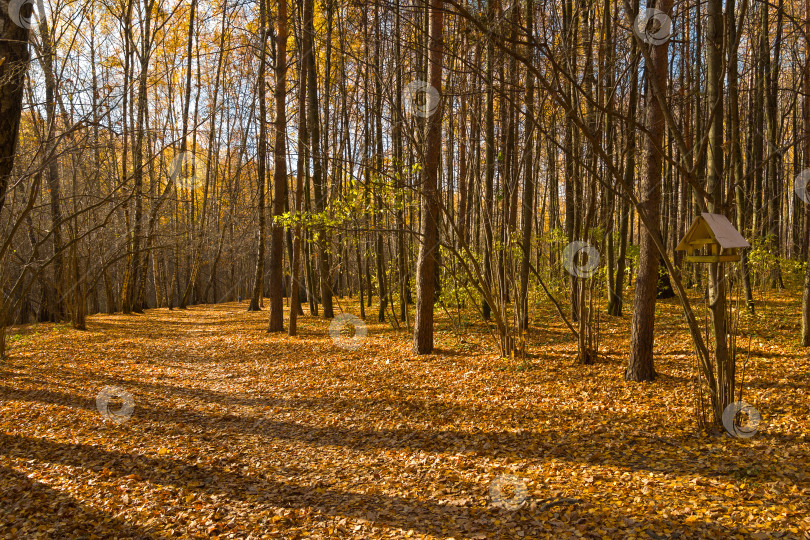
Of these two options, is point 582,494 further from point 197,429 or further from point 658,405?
point 197,429

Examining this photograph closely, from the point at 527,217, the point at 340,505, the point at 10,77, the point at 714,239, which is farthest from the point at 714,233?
the point at 10,77

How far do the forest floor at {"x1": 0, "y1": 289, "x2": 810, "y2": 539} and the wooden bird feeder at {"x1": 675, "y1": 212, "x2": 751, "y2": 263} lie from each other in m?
1.66

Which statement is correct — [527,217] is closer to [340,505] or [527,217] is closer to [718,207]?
[718,207]

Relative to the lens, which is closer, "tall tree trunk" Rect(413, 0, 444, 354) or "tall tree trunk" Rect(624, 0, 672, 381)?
"tall tree trunk" Rect(624, 0, 672, 381)

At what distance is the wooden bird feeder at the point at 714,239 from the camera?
12.4 feet

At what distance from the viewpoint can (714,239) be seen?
12.7ft

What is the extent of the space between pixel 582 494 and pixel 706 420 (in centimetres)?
179

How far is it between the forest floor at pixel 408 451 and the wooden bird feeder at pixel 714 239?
1.66m

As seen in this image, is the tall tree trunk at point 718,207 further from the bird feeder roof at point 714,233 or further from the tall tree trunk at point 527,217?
the tall tree trunk at point 527,217

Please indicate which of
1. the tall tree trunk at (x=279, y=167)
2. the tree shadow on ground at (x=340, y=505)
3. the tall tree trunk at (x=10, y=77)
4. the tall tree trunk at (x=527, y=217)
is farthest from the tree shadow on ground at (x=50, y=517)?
the tall tree trunk at (x=279, y=167)

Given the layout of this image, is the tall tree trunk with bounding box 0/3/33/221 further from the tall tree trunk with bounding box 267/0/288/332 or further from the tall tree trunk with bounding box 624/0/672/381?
the tall tree trunk with bounding box 624/0/672/381

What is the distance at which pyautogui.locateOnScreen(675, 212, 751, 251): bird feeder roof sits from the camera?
377cm

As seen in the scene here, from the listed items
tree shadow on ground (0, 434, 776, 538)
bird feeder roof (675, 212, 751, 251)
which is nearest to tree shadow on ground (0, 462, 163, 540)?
tree shadow on ground (0, 434, 776, 538)

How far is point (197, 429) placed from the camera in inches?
214
